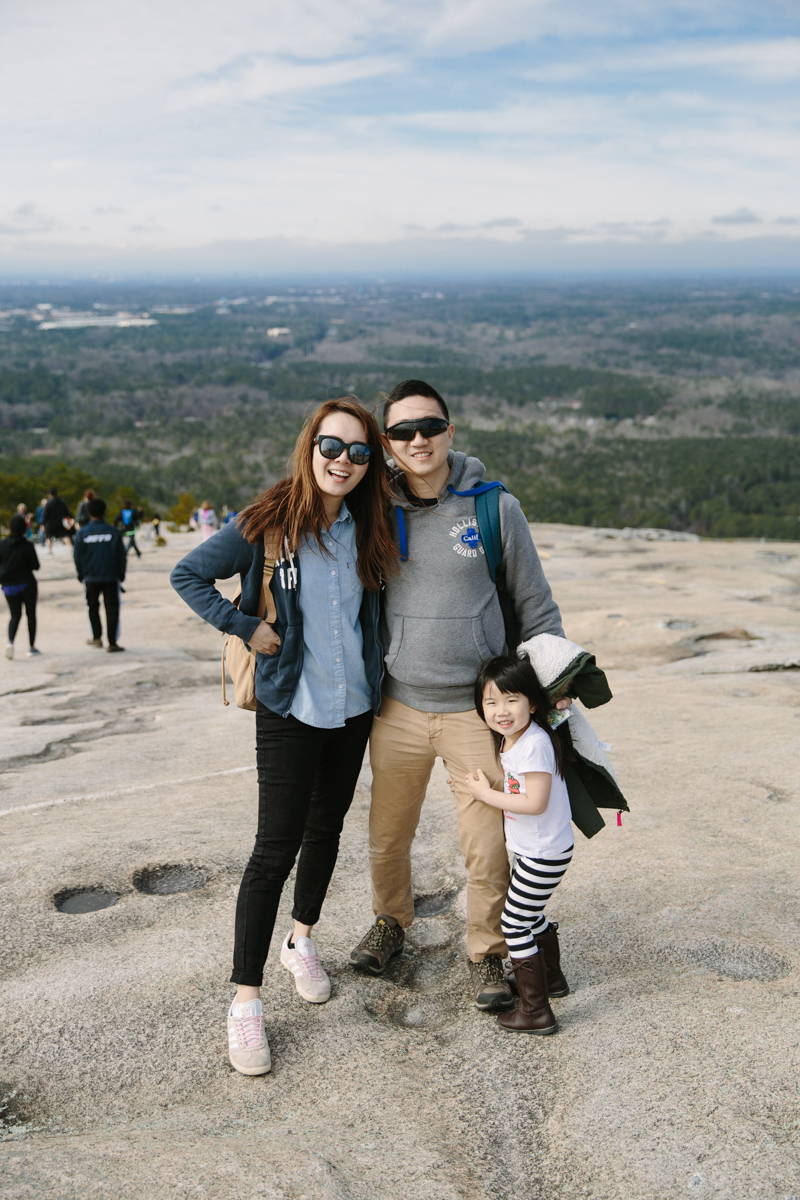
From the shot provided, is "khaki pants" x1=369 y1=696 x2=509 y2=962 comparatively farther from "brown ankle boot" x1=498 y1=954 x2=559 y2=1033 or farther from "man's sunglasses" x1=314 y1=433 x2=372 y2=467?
"man's sunglasses" x1=314 y1=433 x2=372 y2=467

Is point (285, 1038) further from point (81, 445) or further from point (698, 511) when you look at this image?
point (81, 445)

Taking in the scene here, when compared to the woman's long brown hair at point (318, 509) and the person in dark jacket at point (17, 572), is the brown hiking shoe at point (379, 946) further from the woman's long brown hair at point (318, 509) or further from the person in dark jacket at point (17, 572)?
the person in dark jacket at point (17, 572)

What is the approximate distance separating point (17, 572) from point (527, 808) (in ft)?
30.1

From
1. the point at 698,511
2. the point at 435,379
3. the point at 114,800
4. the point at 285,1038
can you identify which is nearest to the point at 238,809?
the point at 114,800

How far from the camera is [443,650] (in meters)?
3.56

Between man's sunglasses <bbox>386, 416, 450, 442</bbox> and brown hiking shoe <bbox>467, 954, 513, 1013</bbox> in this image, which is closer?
man's sunglasses <bbox>386, 416, 450, 442</bbox>

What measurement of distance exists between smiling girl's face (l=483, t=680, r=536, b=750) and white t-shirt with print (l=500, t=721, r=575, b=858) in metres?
0.06

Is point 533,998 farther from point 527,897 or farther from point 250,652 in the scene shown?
point 250,652

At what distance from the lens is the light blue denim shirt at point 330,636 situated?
11.3 ft

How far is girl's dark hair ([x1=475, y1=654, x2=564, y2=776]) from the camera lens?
11.1 feet

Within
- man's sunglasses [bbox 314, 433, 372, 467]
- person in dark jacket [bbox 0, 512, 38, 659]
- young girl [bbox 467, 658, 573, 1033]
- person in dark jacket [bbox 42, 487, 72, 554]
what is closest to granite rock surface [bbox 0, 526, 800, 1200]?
young girl [bbox 467, 658, 573, 1033]

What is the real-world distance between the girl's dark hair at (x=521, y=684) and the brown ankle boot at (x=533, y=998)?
2.50 ft

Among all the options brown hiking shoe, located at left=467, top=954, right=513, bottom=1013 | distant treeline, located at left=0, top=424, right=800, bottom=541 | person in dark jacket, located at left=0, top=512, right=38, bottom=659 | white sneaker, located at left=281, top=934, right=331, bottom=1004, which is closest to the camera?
brown hiking shoe, located at left=467, top=954, right=513, bottom=1013

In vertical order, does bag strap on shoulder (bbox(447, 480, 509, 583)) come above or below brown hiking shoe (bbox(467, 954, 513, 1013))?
above
